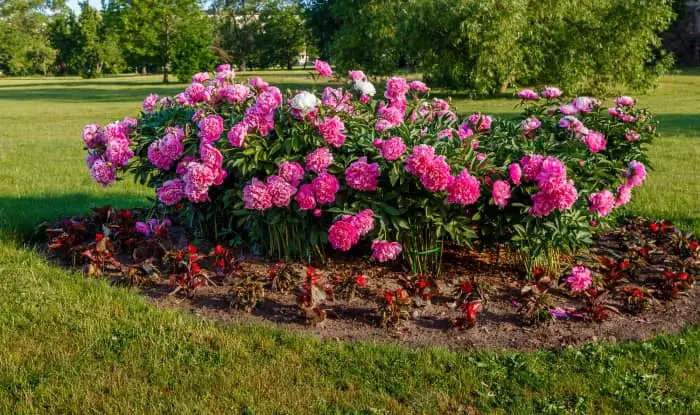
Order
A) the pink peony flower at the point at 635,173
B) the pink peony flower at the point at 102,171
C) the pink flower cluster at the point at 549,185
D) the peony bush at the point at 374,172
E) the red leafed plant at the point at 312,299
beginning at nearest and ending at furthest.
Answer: the red leafed plant at the point at 312,299 < the pink flower cluster at the point at 549,185 < the peony bush at the point at 374,172 < the pink peony flower at the point at 635,173 < the pink peony flower at the point at 102,171

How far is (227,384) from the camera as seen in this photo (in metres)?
3.11

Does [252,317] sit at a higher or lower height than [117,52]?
lower

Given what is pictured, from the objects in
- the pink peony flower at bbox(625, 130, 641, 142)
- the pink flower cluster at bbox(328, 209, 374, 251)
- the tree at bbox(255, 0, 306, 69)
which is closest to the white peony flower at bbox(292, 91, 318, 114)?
the pink flower cluster at bbox(328, 209, 374, 251)

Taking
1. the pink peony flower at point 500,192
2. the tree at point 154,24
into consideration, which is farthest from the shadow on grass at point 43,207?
the tree at point 154,24

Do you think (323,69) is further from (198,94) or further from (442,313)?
(442,313)

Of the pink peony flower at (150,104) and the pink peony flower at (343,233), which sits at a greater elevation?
the pink peony flower at (150,104)

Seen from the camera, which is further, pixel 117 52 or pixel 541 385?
pixel 117 52

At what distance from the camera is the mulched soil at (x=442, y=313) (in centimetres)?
363

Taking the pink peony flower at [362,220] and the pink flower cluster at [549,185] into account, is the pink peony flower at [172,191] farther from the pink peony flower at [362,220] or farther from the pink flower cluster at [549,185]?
the pink flower cluster at [549,185]

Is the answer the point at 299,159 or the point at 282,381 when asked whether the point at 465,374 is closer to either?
the point at 282,381

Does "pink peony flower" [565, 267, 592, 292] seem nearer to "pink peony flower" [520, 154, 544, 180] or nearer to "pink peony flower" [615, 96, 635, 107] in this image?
"pink peony flower" [520, 154, 544, 180]

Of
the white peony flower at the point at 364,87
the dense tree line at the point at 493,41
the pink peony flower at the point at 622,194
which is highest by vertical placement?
the dense tree line at the point at 493,41

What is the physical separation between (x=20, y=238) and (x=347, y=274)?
281 centimetres

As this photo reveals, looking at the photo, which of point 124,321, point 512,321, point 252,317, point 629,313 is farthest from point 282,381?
point 629,313
